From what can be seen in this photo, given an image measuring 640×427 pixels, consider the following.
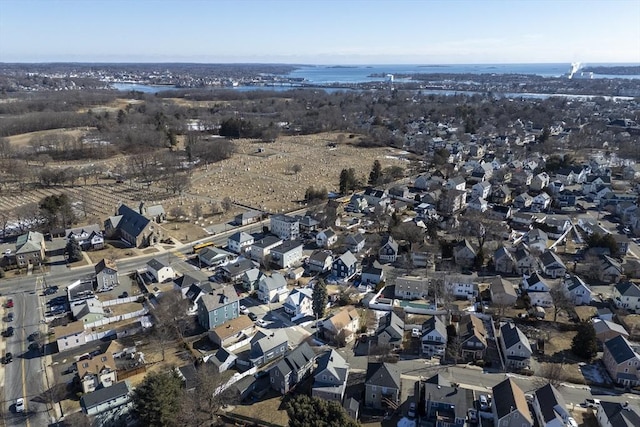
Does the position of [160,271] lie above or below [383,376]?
below

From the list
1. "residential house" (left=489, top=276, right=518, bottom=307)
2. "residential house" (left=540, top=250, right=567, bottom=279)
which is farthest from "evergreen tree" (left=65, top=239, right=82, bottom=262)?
"residential house" (left=540, top=250, right=567, bottom=279)

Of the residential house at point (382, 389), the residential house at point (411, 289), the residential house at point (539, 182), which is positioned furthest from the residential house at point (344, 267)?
the residential house at point (539, 182)

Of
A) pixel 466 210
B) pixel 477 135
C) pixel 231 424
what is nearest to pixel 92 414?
pixel 231 424

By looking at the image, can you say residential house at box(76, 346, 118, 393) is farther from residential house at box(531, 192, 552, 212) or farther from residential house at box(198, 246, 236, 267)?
residential house at box(531, 192, 552, 212)

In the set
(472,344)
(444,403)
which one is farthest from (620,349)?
(444,403)

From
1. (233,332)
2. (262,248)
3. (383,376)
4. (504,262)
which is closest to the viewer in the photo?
(383,376)

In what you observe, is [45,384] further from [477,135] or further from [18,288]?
[477,135]

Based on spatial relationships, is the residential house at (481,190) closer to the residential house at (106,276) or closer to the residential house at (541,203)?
the residential house at (541,203)

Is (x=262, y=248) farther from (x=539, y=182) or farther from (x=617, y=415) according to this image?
(x=539, y=182)
